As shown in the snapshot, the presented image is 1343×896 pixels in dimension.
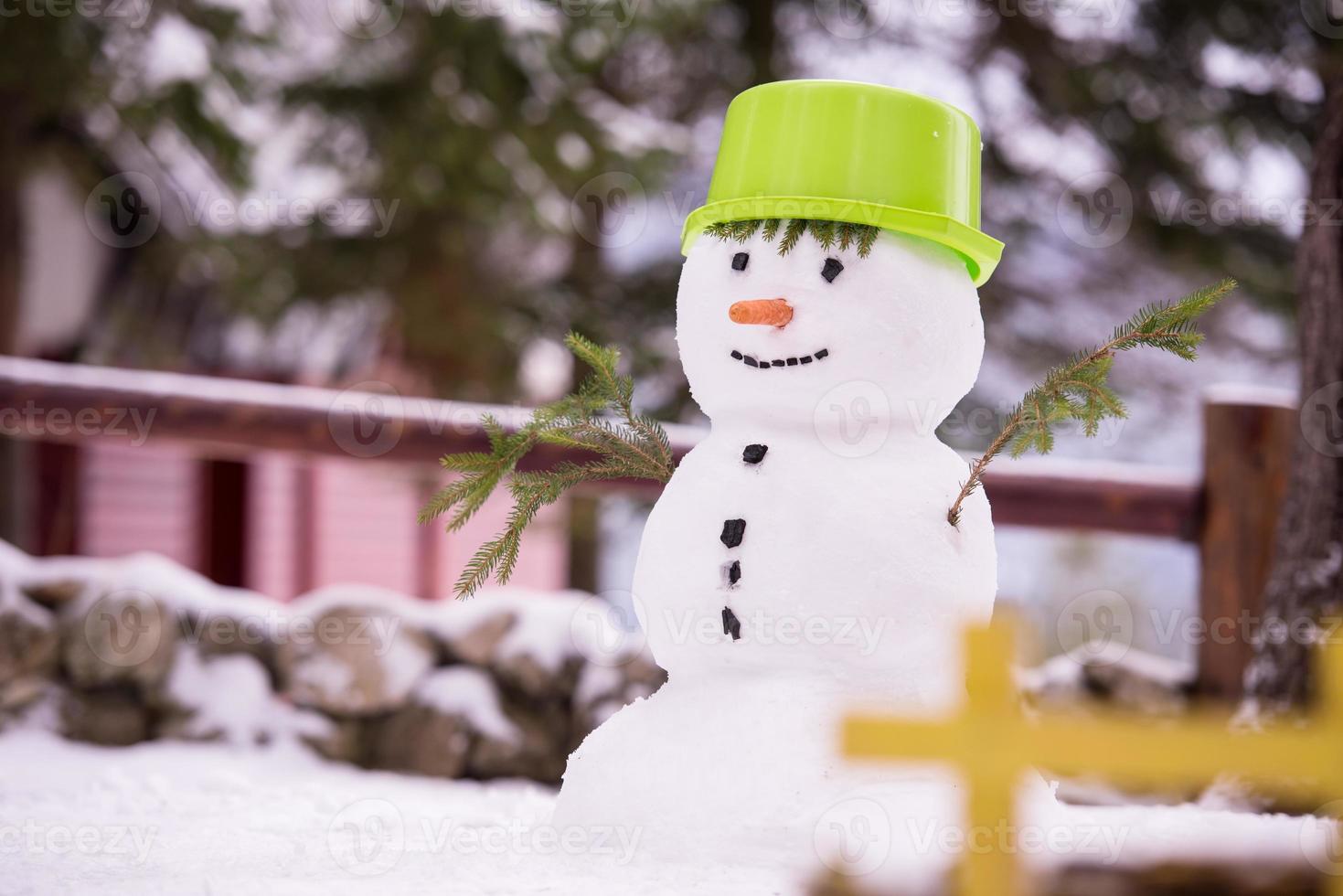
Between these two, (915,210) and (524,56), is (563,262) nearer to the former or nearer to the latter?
(524,56)

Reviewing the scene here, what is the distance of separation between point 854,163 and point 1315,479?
1.93 metres

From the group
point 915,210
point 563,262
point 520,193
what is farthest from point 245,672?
point 563,262

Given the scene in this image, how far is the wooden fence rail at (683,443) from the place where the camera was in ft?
12.4

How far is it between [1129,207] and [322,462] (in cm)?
430

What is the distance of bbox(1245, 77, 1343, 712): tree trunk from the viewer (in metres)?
3.28

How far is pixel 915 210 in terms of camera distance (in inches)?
85.8
